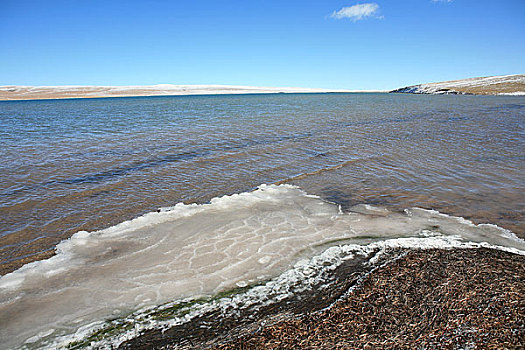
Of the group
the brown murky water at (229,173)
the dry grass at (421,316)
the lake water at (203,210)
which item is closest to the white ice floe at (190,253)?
the lake water at (203,210)

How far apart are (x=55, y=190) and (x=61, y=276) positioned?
606cm

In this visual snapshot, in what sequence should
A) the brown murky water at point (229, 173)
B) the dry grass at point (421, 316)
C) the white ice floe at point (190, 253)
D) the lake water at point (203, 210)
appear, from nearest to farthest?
the dry grass at point (421, 316), the white ice floe at point (190, 253), the lake water at point (203, 210), the brown murky water at point (229, 173)

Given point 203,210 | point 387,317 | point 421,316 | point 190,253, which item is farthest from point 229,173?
point 421,316

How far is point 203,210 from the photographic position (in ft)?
29.4

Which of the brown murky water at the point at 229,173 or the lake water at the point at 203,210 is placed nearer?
the lake water at the point at 203,210

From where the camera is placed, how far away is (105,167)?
44.0 ft

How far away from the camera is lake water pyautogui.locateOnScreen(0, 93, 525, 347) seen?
5.47 metres

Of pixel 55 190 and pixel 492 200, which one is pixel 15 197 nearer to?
pixel 55 190

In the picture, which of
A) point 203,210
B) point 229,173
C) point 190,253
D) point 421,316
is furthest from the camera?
point 229,173

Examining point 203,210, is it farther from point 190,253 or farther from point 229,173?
point 229,173

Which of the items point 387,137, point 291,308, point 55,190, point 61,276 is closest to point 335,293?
point 291,308

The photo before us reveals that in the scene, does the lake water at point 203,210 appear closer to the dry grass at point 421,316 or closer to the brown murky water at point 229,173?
the brown murky water at point 229,173

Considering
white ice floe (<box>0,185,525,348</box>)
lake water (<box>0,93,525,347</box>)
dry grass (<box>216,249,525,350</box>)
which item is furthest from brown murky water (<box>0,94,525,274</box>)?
dry grass (<box>216,249,525,350</box>)

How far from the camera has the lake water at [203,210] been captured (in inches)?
215
